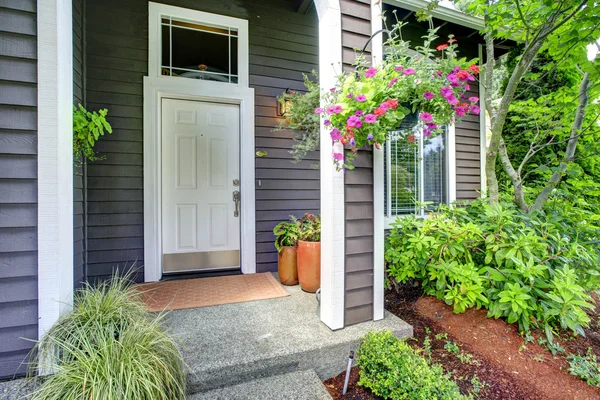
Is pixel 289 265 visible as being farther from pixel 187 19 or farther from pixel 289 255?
pixel 187 19

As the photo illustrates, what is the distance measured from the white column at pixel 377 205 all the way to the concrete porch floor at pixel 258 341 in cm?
18

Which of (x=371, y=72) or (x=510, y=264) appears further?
(x=510, y=264)

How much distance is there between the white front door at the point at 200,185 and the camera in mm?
2959

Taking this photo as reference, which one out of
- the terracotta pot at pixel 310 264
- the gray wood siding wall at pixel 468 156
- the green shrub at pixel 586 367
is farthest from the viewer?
the gray wood siding wall at pixel 468 156

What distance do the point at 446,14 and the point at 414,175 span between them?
6.76ft


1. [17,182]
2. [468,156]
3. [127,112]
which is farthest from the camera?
[468,156]

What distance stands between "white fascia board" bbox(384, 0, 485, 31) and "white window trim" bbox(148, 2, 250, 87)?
176 cm

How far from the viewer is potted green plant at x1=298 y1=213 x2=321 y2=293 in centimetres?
247

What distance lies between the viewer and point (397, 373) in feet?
4.92

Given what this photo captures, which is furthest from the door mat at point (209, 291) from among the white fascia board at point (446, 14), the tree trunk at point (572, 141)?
the white fascia board at point (446, 14)

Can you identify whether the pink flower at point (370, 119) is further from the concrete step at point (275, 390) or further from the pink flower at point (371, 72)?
the concrete step at point (275, 390)

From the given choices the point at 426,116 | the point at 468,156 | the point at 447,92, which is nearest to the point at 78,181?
the point at 426,116

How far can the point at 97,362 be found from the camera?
119cm

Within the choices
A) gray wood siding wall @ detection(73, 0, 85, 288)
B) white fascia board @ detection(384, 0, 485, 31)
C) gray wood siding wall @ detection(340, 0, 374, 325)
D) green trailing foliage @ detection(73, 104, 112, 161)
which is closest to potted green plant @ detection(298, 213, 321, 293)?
gray wood siding wall @ detection(340, 0, 374, 325)
